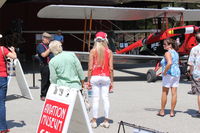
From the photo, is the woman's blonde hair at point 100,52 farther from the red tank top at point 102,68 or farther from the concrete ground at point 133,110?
the concrete ground at point 133,110

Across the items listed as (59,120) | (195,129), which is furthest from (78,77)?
(195,129)

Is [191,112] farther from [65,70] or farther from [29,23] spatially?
[29,23]

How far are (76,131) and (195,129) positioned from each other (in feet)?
7.46

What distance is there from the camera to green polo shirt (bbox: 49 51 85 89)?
513 centimetres

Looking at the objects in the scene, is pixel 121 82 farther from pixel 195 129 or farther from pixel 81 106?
pixel 81 106

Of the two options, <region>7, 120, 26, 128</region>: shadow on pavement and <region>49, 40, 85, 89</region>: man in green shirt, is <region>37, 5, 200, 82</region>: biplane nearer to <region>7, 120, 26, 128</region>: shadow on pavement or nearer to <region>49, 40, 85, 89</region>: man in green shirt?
<region>7, 120, 26, 128</region>: shadow on pavement

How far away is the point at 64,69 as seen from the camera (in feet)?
16.8

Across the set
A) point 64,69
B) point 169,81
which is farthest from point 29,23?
point 64,69

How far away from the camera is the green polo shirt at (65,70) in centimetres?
513

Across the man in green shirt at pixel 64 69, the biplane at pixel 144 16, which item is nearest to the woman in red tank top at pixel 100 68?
the man in green shirt at pixel 64 69

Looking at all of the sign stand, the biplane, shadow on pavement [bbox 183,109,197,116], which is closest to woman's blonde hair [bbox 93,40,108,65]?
the sign stand

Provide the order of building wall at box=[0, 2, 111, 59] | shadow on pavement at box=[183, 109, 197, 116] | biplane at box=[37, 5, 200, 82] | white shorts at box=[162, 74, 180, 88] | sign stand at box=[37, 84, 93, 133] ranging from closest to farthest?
sign stand at box=[37, 84, 93, 133], white shorts at box=[162, 74, 180, 88], shadow on pavement at box=[183, 109, 197, 116], biplane at box=[37, 5, 200, 82], building wall at box=[0, 2, 111, 59]

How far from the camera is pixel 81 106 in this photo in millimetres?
4391

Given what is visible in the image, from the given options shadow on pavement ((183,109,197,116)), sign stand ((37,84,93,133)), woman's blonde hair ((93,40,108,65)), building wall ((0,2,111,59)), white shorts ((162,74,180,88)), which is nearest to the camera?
sign stand ((37,84,93,133))
